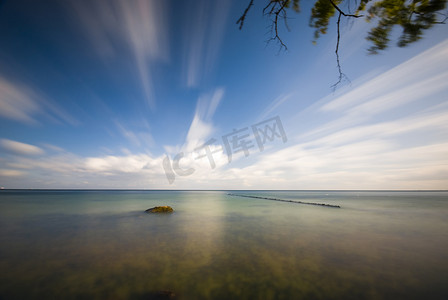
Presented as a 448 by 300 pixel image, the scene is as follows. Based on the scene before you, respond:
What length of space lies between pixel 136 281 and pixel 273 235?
9.07 m

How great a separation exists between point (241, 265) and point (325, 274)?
127 inches

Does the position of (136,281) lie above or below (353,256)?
above

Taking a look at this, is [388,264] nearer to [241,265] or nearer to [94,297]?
[241,265]

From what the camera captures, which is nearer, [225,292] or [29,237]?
[225,292]

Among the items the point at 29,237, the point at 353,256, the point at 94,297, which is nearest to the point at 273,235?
the point at 353,256

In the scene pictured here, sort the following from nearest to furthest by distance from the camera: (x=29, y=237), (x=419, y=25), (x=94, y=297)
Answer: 1. (x=419, y=25)
2. (x=94, y=297)
3. (x=29, y=237)

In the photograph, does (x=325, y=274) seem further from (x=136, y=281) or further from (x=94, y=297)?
(x=94, y=297)

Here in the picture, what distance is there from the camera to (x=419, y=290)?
510 centimetres

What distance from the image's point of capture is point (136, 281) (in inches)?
211

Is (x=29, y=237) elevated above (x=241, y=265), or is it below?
above

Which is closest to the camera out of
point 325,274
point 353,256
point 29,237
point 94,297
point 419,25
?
point 419,25

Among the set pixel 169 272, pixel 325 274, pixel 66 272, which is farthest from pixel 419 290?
pixel 66 272

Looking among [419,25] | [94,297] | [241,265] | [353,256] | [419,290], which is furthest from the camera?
[353,256]

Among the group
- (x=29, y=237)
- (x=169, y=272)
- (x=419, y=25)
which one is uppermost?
(x=419, y=25)
